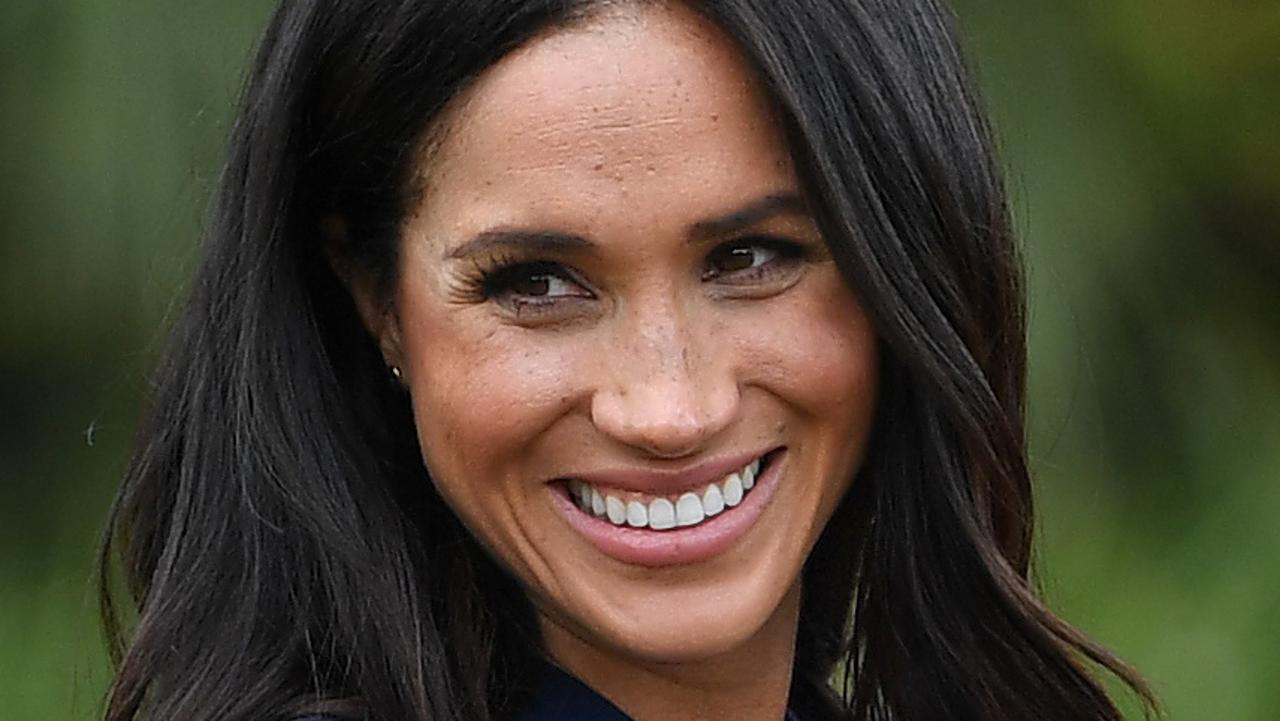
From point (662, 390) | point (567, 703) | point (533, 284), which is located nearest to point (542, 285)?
point (533, 284)

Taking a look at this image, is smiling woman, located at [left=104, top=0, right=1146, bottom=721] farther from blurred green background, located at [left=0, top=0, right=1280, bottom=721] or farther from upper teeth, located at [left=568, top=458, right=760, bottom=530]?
blurred green background, located at [left=0, top=0, right=1280, bottom=721]

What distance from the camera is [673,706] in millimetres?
2670

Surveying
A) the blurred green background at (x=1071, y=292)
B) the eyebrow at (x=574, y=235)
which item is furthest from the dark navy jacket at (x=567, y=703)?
the blurred green background at (x=1071, y=292)

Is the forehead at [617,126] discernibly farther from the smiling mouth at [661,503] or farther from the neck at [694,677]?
the neck at [694,677]

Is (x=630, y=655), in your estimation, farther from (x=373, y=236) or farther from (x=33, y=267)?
(x=33, y=267)

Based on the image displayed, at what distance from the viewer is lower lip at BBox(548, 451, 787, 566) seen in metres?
2.49

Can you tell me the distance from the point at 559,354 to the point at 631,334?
67 millimetres

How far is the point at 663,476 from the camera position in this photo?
246 centimetres

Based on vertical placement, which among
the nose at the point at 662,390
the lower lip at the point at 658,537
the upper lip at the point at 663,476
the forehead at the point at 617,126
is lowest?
the lower lip at the point at 658,537

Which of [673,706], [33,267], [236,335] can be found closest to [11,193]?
[33,267]

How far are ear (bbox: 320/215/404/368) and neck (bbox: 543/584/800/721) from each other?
29 centimetres

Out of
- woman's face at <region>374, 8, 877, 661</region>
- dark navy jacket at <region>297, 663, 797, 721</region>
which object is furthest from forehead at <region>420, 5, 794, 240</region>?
dark navy jacket at <region>297, 663, 797, 721</region>

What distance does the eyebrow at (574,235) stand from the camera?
7.90 ft

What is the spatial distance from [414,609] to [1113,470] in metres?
1.48
